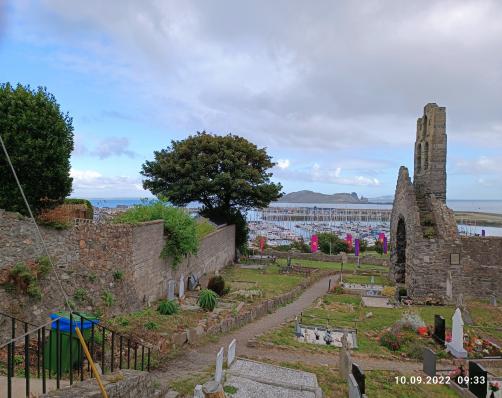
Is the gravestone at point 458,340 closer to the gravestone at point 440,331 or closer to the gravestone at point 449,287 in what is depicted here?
the gravestone at point 440,331

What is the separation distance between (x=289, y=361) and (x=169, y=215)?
8867mm

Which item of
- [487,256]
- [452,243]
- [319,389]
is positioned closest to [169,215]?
[319,389]

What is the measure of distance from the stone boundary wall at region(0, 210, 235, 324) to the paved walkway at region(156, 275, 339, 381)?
321cm

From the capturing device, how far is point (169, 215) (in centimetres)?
1862

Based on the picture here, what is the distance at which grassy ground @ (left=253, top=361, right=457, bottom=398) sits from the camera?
9984 mm

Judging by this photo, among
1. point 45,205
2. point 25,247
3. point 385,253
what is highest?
point 45,205

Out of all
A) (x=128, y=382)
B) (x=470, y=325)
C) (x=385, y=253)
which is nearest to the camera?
(x=128, y=382)

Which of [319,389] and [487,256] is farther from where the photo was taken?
[487,256]

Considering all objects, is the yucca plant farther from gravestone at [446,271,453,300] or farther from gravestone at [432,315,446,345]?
gravestone at [446,271,453,300]

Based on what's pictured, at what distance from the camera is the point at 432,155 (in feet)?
81.5

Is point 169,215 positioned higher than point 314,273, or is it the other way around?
point 169,215

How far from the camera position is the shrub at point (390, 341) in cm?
1426

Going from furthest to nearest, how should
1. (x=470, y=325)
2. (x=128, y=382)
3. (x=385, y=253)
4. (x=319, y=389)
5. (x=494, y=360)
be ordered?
(x=385, y=253), (x=470, y=325), (x=494, y=360), (x=319, y=389), (x=128, y=382)

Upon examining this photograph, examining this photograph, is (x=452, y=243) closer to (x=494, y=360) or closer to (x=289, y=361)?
(x=494, y=360)
